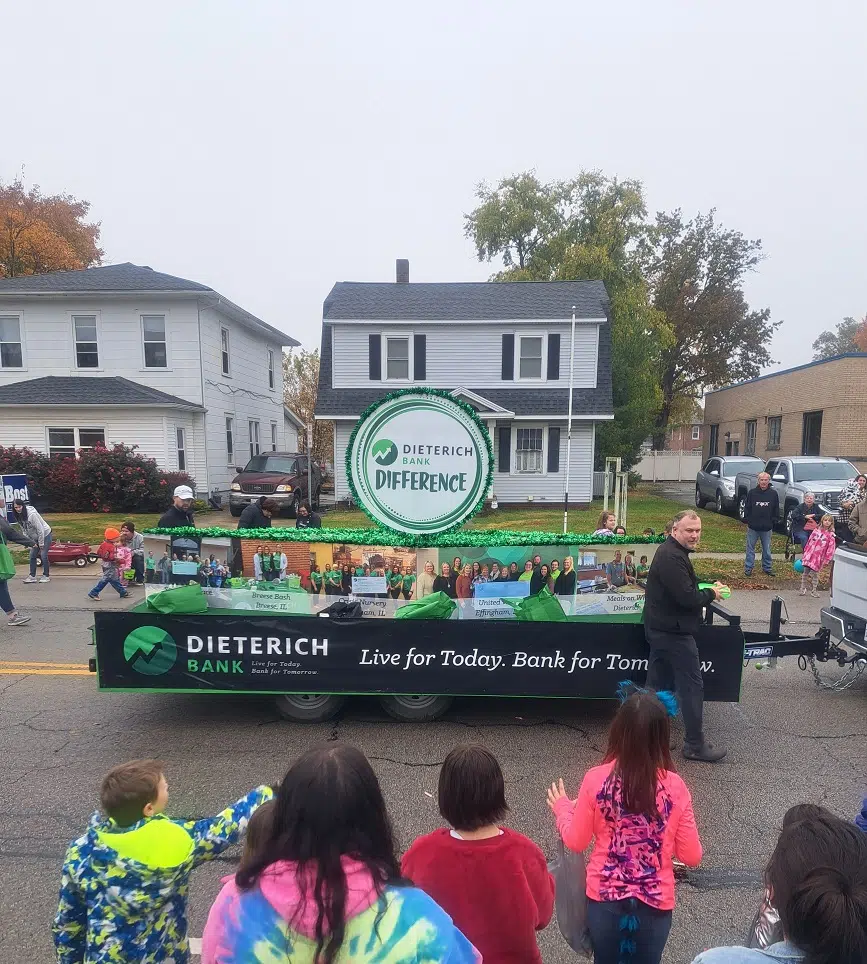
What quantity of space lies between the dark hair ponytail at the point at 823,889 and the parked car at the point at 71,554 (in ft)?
42.3

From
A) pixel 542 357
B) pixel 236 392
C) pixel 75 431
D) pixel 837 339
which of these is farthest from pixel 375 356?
pixel 837 339

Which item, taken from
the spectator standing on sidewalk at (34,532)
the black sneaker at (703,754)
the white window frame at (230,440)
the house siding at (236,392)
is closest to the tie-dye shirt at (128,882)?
the black sneaker at (703,754)

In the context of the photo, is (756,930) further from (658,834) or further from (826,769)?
(826,769)

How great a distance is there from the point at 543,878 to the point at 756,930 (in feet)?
2.16

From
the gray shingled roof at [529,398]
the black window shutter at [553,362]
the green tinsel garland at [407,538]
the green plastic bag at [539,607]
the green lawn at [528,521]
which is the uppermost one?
the black window shutter at [553,362]

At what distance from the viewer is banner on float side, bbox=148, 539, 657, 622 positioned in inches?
202

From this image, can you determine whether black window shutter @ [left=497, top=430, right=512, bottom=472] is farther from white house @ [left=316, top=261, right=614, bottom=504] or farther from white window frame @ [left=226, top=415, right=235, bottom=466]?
white window frame @ [left=226, top=415, right=235, bottom=466]

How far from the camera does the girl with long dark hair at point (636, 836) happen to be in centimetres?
217

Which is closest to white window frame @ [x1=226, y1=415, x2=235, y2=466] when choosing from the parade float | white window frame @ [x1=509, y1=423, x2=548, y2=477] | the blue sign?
the blue sign

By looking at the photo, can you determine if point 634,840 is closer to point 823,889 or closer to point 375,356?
point 823,889

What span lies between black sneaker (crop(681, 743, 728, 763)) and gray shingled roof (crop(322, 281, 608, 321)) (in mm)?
17489

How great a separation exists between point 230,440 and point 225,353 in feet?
10.3

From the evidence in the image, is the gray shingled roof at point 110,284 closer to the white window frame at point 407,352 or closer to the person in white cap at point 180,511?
the white window frame at point 407,352

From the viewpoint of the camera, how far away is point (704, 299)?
35969mm
